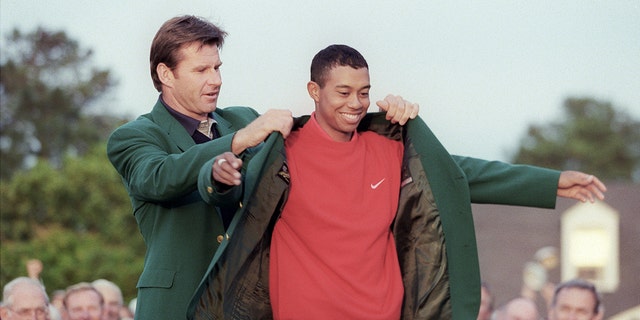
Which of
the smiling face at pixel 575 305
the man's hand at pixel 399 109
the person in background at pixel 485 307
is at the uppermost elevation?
the man's hand at pixel 399 109

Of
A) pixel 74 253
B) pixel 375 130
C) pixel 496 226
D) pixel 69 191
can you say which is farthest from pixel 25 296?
pixel 69 191

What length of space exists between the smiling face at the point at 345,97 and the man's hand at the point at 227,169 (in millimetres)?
518

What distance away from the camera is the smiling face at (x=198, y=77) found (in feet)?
15.3

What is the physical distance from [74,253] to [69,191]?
7.20 feet

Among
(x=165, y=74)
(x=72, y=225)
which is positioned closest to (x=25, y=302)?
(x=165, y=74)

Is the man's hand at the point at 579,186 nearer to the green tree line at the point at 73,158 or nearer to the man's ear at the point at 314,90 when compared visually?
the man's ear at the point at 314,90

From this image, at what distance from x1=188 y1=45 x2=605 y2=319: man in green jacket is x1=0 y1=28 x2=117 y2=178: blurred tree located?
28.9 meters

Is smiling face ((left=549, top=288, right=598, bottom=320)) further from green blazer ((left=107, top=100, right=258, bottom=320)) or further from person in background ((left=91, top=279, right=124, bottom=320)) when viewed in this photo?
green blazer ((left=107, top=100, right=258, bottom=320))

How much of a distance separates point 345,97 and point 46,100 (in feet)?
104

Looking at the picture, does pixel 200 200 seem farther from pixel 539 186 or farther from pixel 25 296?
pixel 25 296

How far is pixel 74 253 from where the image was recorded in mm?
25438

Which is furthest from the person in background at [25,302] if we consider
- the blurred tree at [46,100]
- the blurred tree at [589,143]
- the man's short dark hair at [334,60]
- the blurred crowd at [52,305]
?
the blurred tree at [589,143]

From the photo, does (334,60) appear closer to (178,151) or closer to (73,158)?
(178,151)

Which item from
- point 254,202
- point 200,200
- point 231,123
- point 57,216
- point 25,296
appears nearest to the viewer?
point 254,202
